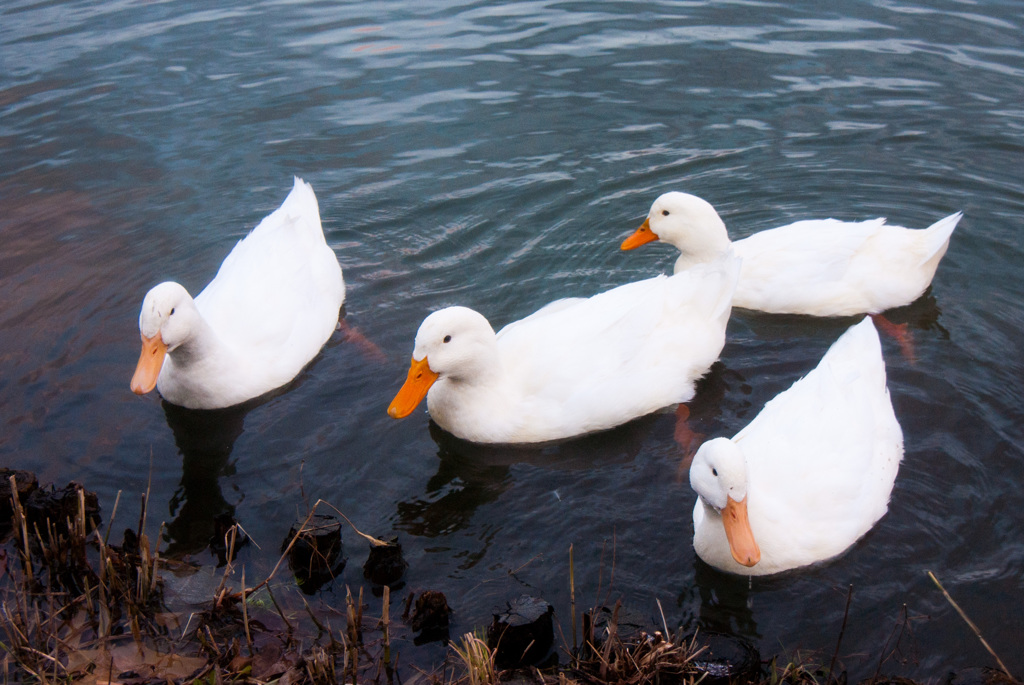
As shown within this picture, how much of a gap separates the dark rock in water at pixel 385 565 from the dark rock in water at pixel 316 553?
181 mm

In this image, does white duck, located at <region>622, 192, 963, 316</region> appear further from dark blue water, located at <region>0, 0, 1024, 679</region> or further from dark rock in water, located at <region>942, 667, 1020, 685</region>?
dark rock in water, located at <region>942, 667, 1020, 685</region>

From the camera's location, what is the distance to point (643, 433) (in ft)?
19.1

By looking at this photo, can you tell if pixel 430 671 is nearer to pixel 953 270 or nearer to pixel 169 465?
pixel 169 465

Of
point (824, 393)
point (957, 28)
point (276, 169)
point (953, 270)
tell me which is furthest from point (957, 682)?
point (957, 28)

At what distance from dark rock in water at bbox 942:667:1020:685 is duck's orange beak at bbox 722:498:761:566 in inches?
37.6

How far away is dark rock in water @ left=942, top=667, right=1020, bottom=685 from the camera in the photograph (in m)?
3.82

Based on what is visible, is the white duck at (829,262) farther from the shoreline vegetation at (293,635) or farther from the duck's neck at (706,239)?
the shoreline vegetation at (293,635)

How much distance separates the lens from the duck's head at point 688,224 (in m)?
6.84

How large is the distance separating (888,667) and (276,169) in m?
7.36

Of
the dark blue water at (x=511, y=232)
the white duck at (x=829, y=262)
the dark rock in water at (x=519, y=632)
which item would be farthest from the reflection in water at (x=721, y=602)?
the white duck at (x=829, y=262)

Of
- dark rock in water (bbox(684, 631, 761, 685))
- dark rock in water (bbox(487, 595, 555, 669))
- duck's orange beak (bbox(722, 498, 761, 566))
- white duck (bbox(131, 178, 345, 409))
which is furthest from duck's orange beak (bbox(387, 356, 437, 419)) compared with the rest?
dark rock in water (bbox(684, 631, 761, 685))

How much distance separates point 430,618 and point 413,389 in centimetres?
163

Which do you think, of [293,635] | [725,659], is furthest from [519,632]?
[293,635]

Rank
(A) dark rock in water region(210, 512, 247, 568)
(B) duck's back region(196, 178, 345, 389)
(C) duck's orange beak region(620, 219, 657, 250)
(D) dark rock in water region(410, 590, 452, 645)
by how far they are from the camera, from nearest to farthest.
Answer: (D) dark rock in water region(410, 590, 452, 645), (A) dark rock in water region(210, 512, 247, 568), (B) duck's back region(196, 178, 345, 389), (C) duck's orange beak region(620, 219, 657, 250)
